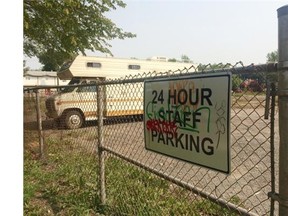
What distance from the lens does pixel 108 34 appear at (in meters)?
11.3

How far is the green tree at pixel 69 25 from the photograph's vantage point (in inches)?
345

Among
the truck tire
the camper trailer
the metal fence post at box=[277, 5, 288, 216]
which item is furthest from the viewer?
the truck tire

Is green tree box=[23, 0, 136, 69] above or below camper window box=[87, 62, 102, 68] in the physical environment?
above

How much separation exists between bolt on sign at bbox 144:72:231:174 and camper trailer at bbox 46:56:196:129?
23.4 feet

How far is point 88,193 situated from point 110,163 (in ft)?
3.53

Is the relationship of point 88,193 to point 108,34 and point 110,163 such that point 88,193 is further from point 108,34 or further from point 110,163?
point 108,34

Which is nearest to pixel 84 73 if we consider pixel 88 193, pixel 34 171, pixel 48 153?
pixel 48 153

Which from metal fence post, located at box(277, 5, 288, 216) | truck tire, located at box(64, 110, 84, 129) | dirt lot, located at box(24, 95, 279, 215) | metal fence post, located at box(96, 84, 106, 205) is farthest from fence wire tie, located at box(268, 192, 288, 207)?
truck tire, located at box(64, 110, 84, 129)

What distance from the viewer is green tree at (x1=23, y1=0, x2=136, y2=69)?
8766 mm

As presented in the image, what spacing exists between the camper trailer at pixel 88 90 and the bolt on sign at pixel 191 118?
714cm

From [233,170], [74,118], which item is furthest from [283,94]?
[74,118]

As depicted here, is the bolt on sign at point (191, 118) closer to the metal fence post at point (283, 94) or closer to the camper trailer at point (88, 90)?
the metal fence post at point (283, 94)

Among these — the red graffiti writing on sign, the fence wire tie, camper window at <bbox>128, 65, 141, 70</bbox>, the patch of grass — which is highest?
camper window at <bbox>128, 65, 141, 70</bbox>

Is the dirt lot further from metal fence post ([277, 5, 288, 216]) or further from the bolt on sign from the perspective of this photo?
metal fence post ([277, 5, 288, 216])
